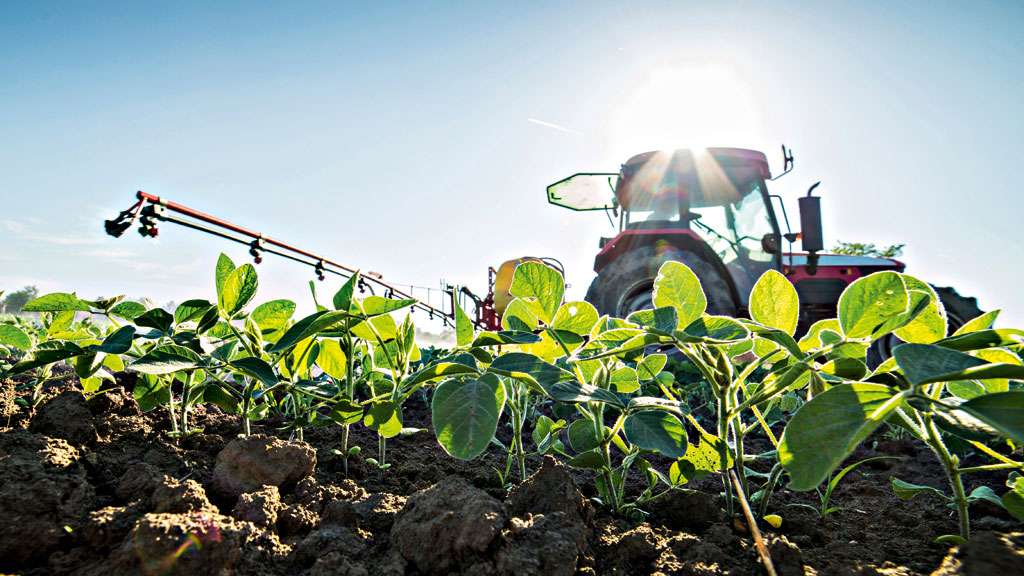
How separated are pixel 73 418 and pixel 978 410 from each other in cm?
161

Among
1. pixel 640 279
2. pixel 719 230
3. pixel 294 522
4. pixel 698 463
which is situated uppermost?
pixel 719 230

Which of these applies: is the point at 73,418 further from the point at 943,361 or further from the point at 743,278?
the point at 743,278

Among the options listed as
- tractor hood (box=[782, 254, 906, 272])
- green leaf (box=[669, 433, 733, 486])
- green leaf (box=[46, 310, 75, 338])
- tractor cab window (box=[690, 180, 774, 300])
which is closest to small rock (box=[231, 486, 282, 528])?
green leaf (box=[669, 433, 733, 486])

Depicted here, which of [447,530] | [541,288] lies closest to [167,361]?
[447,530]

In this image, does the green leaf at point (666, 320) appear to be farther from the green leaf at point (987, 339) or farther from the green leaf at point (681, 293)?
the green leaf at point (987, 339)

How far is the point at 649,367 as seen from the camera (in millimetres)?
987

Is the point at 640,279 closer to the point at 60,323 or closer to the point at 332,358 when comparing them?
the point at 332,358

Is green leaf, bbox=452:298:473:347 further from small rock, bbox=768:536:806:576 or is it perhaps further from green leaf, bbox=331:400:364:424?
small rock, bbox=768:536:806:576

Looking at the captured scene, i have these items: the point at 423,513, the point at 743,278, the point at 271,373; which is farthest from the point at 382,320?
the point at 743,278

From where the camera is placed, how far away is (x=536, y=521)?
0.77 metres

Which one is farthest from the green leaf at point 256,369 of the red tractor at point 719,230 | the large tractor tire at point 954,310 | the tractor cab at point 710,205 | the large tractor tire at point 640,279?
the large tractor tire at point 954,310

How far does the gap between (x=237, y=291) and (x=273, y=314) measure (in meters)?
0.13

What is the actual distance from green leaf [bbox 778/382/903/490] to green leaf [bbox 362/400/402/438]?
25.3 inches

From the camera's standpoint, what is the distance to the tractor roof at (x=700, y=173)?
5.12 meters
